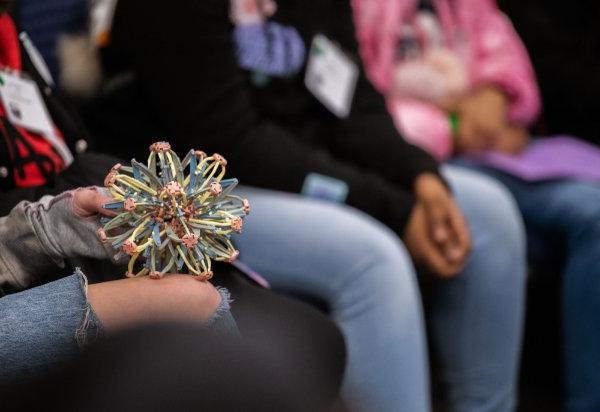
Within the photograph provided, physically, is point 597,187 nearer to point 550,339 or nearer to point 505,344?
point 505,344

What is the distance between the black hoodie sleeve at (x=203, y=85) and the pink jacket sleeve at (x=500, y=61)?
1.80ft

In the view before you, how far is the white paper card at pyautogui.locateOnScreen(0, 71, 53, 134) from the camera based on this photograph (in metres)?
A: 0.60

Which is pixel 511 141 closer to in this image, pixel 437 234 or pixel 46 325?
pixel 437 234

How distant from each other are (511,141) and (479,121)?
9 centimetres

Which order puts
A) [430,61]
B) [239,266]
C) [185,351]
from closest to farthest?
[185,351] → [239,266] → [430,61]

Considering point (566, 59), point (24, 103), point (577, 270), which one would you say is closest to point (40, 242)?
point (24, 103)

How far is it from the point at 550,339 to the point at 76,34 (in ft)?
3.47

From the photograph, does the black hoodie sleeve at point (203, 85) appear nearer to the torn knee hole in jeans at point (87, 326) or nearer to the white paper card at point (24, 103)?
the white paper card at point (24, 103)

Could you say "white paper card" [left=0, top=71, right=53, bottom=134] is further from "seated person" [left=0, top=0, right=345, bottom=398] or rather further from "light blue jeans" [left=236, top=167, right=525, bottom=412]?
"light blue jeans" [left=236, top=167, right=525, bottom=412]

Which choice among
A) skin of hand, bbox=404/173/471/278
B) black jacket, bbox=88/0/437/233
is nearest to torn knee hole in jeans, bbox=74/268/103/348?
black jacket, bbox=88/0/437/233

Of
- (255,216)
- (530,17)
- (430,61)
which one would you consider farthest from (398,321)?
(530,17)

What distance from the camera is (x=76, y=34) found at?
88 cm

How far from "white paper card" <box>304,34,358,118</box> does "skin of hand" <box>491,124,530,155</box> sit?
30cm

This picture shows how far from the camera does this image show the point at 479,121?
137 cm
